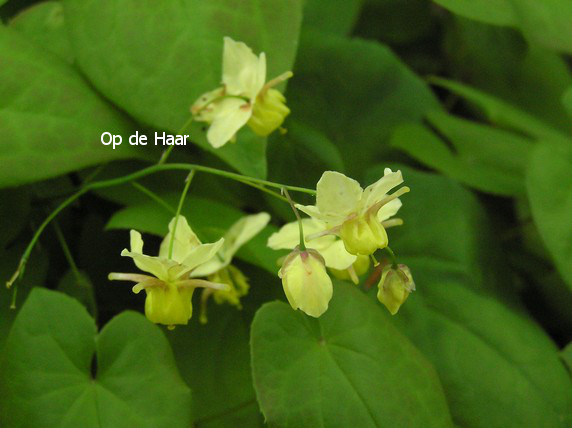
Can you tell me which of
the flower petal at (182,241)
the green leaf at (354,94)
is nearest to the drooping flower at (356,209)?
the flower petal at (182,241)

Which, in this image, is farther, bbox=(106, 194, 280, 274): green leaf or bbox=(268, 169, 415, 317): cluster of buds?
bbox=(106, 194, 280, 274): green leaf

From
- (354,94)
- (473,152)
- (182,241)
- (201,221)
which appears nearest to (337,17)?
(354,94)

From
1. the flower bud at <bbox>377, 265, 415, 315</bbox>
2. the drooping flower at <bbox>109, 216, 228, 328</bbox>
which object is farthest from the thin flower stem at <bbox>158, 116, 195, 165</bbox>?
the flower bud at <bbox>377, 265, 415, 315</bbox>

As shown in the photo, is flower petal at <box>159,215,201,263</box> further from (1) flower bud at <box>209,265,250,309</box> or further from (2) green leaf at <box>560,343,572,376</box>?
(2) green leaf at <box>560,343,572,376</box>

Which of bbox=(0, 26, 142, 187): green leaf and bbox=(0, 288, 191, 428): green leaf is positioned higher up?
bbox=(0, 26, 142, 187): green leaf

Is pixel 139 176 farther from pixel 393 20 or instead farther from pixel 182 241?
pixel 393 20

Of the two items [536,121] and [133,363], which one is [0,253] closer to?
[133,363]

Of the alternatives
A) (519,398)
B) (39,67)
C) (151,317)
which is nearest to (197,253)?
(151,317)
